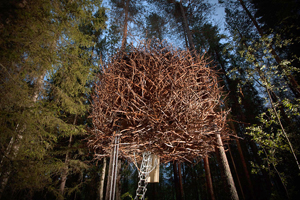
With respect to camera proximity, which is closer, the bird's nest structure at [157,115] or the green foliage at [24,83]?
the bird's nest structure at [157,115]

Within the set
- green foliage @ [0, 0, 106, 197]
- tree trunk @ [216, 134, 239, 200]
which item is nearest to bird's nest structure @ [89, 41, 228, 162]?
tree trunk @ [216, 134, 239, 200]

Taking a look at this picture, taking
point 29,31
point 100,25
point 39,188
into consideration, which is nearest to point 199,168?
point 39,188

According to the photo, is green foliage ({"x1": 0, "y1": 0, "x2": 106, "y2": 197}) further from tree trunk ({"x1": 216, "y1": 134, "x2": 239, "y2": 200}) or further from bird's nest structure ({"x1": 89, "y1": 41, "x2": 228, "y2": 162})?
tree trunk ({"x1": 216, "y1": 134, "x2": 239, "y2": 200})

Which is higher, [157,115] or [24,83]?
[24,83]

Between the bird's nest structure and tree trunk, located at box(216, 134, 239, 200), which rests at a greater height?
the bird's nest structure

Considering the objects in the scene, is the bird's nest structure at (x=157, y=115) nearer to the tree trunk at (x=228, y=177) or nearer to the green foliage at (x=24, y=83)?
the tree trunk at (x=228, y=177)

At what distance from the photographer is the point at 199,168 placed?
31.0 ft

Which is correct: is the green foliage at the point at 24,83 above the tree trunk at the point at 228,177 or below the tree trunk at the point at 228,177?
above

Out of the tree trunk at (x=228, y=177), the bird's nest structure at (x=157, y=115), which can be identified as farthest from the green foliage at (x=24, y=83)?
the tree trunk at (x=228, y=177)

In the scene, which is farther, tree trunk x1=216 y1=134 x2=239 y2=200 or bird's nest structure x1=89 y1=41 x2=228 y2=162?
tree trunk x1=216 y1=134 x2=239 y2=200

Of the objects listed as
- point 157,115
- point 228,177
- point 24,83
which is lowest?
point 228,177

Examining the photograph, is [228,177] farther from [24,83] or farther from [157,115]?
[24,83]

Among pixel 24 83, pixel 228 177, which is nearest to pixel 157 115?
pixel 228 177

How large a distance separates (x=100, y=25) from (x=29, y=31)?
2.57 metres
